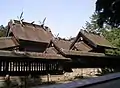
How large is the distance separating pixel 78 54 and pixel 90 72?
2591mm

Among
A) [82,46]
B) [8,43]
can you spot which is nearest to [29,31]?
[8,43]

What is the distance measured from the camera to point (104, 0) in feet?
69.6

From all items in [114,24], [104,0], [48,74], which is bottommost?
[48,74]

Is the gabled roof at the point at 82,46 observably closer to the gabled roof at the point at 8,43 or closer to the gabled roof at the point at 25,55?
the gabled roof at the point at 8,43

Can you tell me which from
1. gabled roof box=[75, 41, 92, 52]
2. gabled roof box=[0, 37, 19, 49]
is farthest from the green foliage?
gabled roof box=[0, 37, 19, 49]

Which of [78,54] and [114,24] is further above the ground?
[114,24]

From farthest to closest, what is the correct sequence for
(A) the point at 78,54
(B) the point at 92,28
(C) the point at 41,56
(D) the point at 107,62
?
(B) the point at 92,28 < (D) the point at 107,62 < (A) the point at 78,54 < (C) the point at 41,56

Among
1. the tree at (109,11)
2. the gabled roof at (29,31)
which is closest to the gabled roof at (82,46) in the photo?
the gabled roof at (29,31)

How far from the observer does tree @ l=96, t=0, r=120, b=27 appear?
68.8 feet

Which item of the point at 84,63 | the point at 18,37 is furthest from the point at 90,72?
the point at 18,37

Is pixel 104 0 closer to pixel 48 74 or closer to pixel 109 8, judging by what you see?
pixel 109 8

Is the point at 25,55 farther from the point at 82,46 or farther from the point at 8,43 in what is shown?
the point at 82,46

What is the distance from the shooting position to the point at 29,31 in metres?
35.5

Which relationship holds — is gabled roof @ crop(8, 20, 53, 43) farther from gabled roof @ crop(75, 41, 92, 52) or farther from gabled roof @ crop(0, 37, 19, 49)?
gabled roof @ crop(75, 41, 92, 52)
